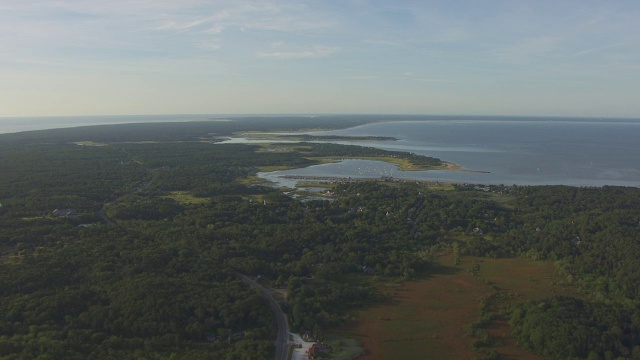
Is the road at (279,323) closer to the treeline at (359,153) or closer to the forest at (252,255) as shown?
the forest at (252,255)

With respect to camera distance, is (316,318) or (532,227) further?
(532,227)

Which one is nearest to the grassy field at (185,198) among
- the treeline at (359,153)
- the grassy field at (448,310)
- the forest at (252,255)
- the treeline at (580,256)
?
the forest at (252,255)

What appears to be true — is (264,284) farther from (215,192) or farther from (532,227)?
(215,192)

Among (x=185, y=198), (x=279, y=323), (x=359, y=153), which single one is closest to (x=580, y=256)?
(x=279, y=323)

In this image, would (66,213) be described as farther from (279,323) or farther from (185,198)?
(279,323)

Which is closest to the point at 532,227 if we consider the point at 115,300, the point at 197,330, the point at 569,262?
the point at 569,262

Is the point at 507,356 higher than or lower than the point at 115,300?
lower

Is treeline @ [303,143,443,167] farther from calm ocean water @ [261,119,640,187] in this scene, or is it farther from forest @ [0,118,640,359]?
forest @ [0,118,640,359]
